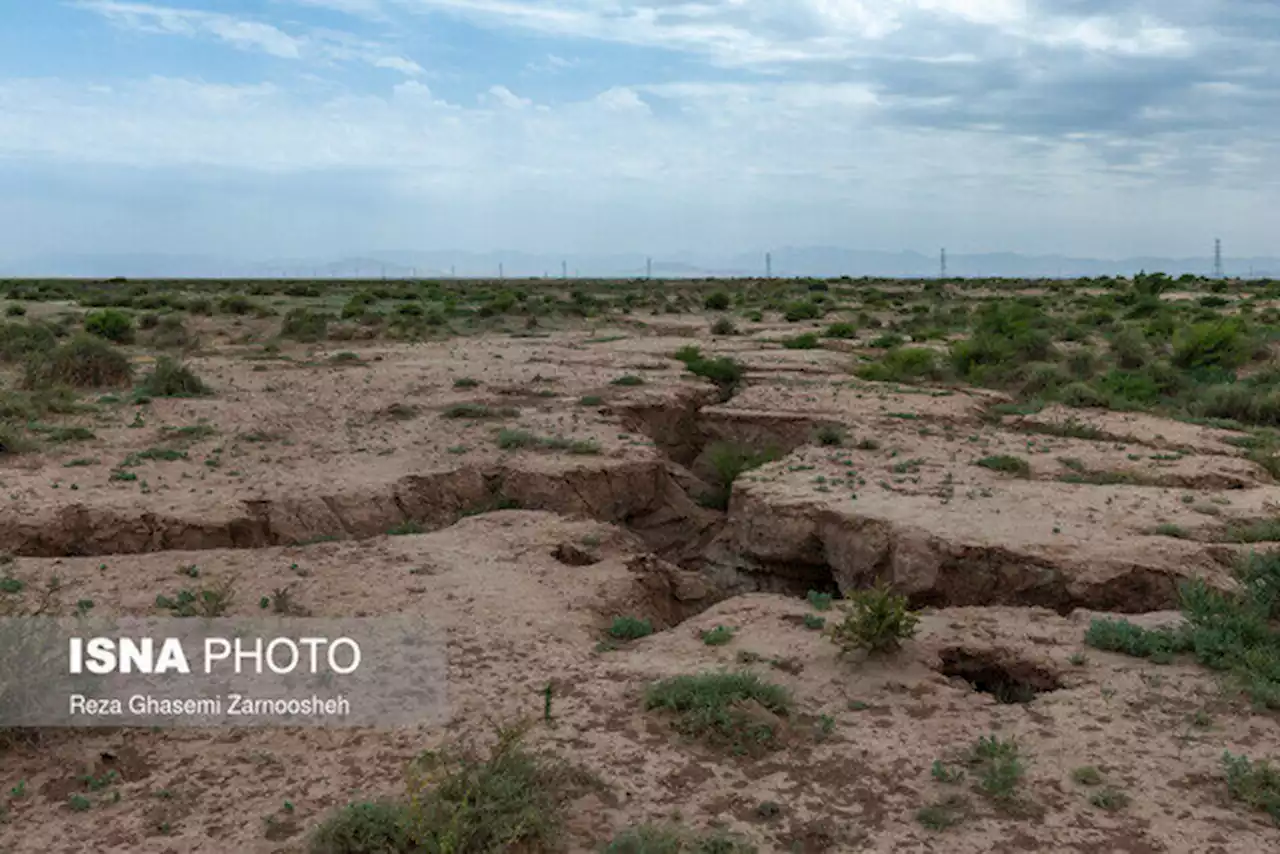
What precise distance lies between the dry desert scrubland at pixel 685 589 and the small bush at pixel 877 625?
0.03 m

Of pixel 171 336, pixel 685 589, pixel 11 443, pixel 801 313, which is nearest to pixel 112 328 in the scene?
pixel 171 336

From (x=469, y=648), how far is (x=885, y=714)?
8.84 ft

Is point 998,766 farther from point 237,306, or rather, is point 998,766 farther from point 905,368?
point 237,306

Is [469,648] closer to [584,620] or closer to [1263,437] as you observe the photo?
[584,620]

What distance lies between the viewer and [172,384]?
14.2m

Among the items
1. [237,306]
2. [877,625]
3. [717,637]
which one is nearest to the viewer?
[877,625]

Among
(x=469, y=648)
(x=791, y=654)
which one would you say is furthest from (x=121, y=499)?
(x=791, y=654)

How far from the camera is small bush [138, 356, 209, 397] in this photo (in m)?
14.1

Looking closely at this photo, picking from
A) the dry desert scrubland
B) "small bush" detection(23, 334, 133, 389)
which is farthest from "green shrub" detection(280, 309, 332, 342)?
"small bush" detection(23, 334, 133, 389)

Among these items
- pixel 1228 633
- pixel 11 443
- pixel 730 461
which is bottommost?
pixel 1228 633

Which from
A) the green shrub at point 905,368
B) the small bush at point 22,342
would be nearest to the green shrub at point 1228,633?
the green shrub at point 905,368

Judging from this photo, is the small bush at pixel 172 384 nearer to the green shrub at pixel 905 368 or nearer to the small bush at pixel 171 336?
the small bush at pixel 171 336

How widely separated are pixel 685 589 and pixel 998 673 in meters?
3.04

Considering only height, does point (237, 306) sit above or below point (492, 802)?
above
